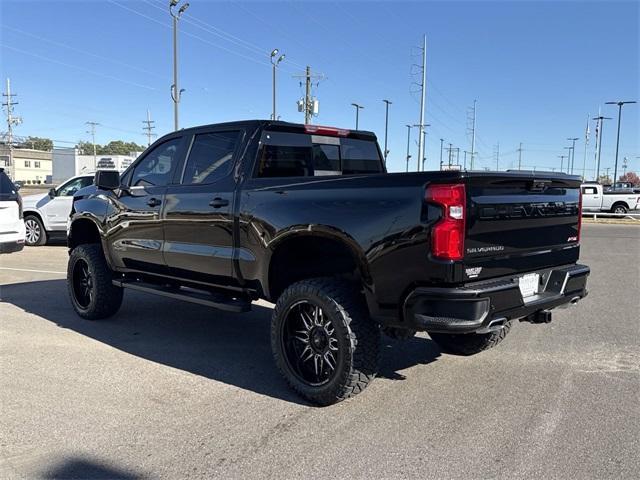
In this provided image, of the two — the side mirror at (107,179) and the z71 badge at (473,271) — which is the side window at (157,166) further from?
the z71 badge at (473,271)

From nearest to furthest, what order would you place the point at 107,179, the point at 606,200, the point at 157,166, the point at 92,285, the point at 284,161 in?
the point at 284,161 → the point at 157,166 → the point at 107,179 → the point at 92,285 → the point at 606,200

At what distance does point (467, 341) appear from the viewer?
516 centimetres

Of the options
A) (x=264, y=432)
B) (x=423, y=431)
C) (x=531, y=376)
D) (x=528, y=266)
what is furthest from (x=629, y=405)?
(x=264, y=432)

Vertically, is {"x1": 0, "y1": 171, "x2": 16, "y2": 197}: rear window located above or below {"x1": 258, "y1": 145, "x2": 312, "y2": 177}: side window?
below

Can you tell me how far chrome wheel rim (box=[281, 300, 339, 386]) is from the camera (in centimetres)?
407

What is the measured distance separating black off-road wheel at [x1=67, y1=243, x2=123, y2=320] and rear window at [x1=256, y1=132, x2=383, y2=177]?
2.70 m

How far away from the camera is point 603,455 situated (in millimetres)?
3293

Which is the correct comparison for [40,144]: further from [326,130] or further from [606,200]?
[326,130]

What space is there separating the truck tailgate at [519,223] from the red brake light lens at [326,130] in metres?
2.09

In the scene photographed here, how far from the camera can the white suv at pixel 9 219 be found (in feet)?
24.9

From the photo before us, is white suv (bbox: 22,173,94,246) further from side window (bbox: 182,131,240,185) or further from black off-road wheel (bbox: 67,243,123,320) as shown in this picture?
side window (bbox: 182,131,240,185)

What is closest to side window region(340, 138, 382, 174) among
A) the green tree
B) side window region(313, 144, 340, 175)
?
side window region(313, 144, 340, 175)

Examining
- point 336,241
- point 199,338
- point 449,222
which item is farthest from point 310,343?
point 199,338

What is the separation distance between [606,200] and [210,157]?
1247 inches
